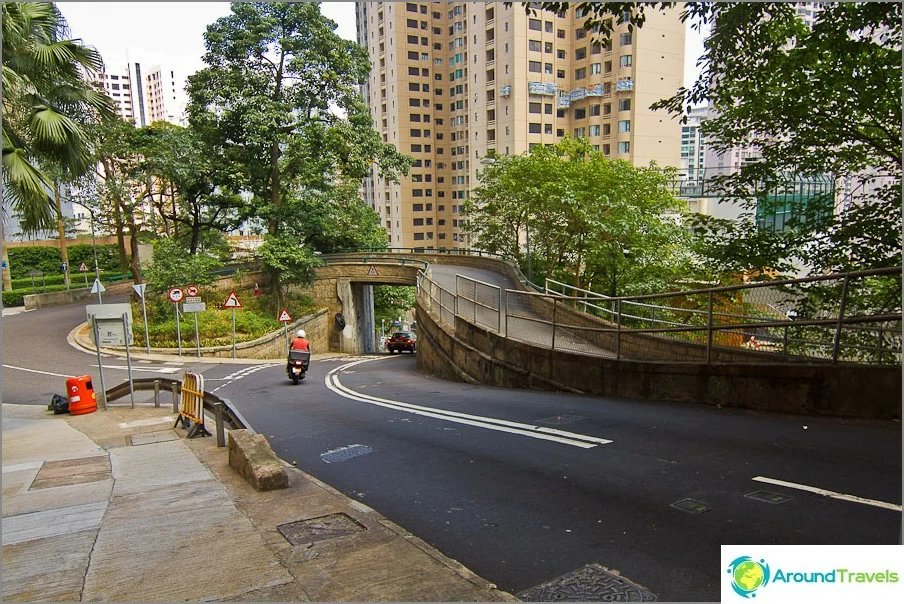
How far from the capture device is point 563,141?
30.4 m

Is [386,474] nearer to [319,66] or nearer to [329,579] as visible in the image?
[329,579]

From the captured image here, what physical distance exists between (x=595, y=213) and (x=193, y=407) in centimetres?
1845

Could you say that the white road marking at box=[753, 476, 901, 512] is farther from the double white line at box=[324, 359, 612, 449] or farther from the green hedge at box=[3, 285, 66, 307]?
the green hedge at box=[3, 285, 66, 307]

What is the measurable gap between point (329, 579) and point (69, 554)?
8.55ft

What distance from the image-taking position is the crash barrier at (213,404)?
376 inches

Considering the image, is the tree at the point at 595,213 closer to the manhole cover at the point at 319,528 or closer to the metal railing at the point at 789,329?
the metal railing at the point at 789,329

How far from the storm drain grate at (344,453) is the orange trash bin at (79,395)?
367 inches

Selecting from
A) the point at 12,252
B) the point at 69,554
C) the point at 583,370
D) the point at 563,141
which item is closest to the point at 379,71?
the point at 12,252

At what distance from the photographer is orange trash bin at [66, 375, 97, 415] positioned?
14.7 m

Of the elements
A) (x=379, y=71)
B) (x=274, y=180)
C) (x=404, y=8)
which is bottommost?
(x=274, y=180)

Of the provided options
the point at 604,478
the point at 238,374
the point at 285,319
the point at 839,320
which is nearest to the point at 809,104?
the point at 839,320

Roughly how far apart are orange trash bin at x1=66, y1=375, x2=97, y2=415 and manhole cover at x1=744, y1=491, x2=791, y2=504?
15109mm

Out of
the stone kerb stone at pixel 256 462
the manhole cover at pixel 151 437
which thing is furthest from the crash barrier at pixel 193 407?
the stone kerb stone at pixel 256 462

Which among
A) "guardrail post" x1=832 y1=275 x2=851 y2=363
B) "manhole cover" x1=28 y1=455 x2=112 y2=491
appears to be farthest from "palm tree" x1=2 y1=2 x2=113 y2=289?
"guardrail post" x1=832 y1=275 x2=851 y2=363
